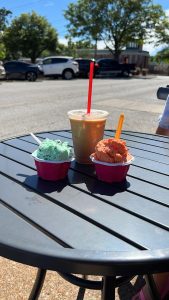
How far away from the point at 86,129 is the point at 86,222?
51 cm

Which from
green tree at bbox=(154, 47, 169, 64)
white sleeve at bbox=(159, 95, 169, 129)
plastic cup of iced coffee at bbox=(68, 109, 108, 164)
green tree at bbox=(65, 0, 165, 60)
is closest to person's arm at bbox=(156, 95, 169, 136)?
white sleeve at bbox=(159, 95, 169, 129)

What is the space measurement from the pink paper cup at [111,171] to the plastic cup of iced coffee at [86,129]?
180 mm

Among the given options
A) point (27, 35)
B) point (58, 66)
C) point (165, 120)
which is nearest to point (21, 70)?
point (58, 66)

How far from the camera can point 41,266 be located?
877mm

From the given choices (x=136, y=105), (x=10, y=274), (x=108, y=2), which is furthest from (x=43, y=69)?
(x=10, y=274)

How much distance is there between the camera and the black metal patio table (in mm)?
873

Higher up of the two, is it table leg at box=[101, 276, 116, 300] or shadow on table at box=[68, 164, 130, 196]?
shadow on table at box=[68, 164, 130, 196]

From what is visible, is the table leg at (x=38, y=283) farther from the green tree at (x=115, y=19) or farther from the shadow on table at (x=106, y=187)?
the green tree at (x=115, y=19)

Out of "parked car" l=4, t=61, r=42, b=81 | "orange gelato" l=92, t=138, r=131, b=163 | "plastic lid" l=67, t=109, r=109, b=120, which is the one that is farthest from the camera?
"parked car" l=4, t=61, r=42, b=81

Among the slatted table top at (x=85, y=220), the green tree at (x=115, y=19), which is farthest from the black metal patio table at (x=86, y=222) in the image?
the green tree at (x=115, y=19)

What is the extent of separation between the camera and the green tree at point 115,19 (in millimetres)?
28688

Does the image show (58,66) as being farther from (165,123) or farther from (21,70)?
(165,123)

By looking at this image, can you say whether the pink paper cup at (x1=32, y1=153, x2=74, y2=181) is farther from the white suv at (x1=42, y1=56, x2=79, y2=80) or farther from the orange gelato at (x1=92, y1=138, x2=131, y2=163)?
the white suv at (x1=42, y1=56, x2=79, y2=80)

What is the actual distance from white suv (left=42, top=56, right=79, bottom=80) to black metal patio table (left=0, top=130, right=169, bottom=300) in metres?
18.1
